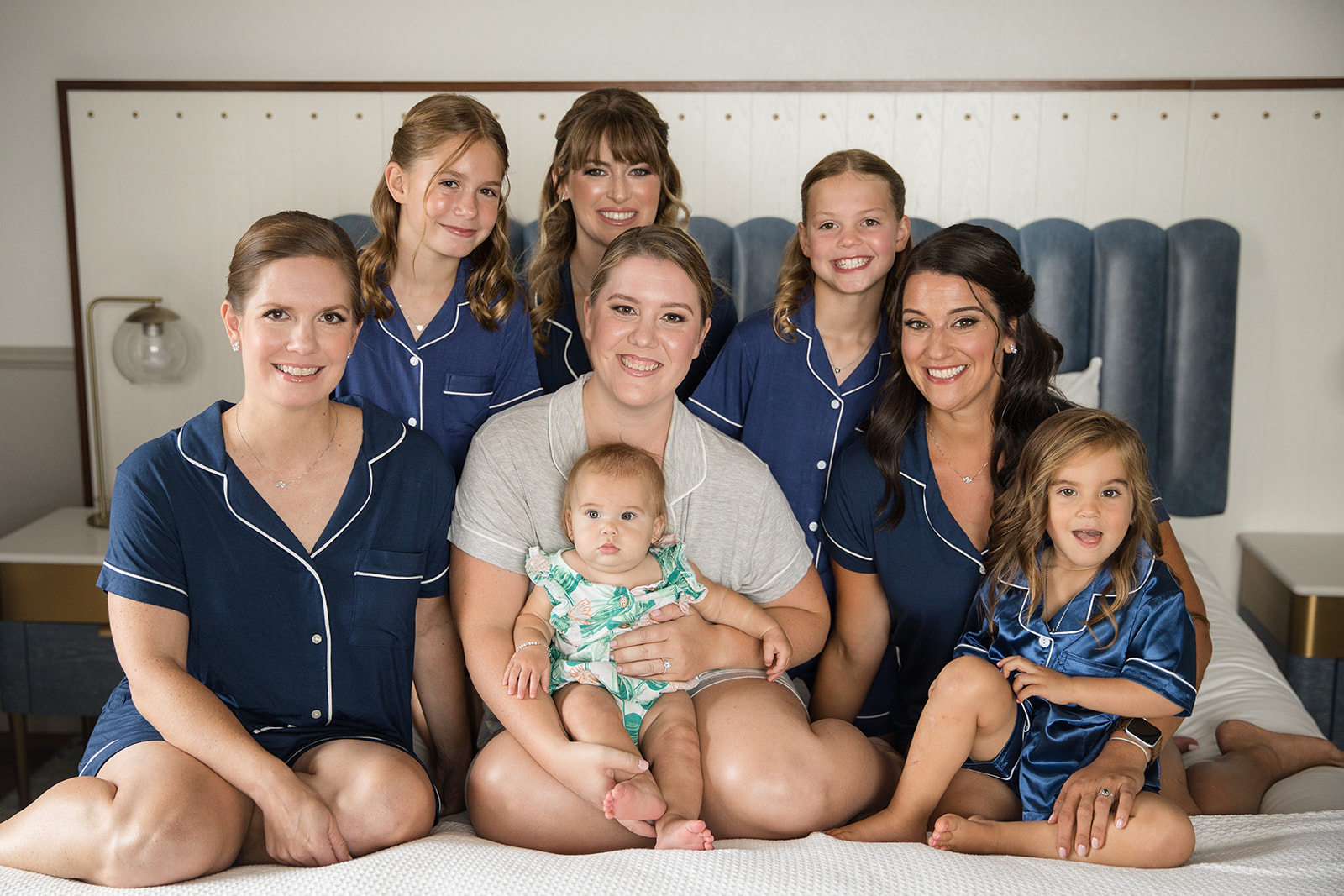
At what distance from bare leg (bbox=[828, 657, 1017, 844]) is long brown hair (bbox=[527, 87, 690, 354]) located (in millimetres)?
1205

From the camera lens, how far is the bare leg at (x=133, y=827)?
1.40 meters

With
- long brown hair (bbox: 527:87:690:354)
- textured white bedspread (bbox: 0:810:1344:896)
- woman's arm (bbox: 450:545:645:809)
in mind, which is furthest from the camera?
long brown hair (bbox: 527:87:690:354)

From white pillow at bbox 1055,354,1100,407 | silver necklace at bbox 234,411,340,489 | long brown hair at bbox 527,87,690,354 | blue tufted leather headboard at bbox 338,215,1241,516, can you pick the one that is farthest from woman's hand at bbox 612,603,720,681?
white pillow at bbox 1055,354,1100,407

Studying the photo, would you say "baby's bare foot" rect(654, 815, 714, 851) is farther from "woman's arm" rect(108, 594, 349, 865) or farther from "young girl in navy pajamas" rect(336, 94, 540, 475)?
"young girl in navy pajamas" rect(336, 94, 540, 475)

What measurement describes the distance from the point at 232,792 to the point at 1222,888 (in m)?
1.41

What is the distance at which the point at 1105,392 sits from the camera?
10.5ft

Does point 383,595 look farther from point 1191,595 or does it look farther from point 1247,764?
point 1247,764

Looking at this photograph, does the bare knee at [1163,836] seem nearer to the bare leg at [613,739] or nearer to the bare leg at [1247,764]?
the bare leg at [1247,764]

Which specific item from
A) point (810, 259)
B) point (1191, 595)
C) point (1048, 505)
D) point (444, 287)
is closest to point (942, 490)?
point (1048, 505)

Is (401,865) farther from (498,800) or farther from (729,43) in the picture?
(729,43)

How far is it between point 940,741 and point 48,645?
2595 mm

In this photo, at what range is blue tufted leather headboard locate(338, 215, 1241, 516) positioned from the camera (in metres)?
3.13

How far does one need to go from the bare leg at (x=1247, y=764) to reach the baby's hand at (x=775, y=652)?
2.30 feet

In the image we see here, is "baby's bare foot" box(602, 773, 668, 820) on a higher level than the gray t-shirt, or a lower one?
lower
